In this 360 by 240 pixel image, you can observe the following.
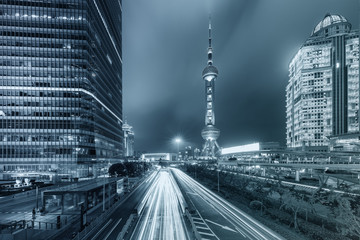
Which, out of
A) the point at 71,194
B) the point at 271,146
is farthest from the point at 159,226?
the point at 271,146

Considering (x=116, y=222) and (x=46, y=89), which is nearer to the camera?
(x=116, y=222)

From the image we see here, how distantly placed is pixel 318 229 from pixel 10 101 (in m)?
97.4

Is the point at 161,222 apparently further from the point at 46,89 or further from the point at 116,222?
the point at 46,89

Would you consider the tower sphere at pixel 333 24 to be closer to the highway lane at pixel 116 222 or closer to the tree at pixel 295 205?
the tree at pixel 295 205

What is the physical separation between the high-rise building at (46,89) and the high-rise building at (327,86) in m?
114

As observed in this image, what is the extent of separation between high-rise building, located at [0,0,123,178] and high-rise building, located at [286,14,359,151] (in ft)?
374

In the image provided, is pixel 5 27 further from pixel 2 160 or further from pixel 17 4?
pixel 2 160

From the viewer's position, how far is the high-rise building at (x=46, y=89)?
7344 cm

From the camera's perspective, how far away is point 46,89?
254 ft

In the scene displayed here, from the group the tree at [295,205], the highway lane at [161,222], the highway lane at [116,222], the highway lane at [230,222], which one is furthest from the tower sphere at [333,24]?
the highway lane at [116,222]

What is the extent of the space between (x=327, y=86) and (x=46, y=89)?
13784 centimetres

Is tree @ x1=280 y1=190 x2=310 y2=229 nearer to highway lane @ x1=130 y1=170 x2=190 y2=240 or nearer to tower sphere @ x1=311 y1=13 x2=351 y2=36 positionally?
highway lane @ x1=130 y1=170 x2=190 y2=240

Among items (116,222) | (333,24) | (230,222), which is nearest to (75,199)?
(116,222)

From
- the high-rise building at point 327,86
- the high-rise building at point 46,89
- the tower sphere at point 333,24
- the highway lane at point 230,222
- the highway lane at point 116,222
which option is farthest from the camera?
the tower sphere at point 333,24
